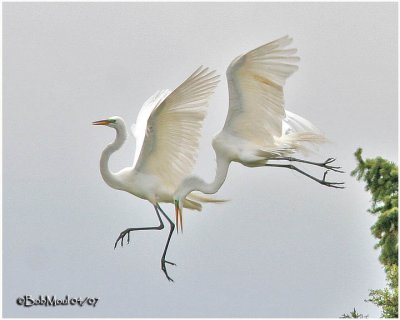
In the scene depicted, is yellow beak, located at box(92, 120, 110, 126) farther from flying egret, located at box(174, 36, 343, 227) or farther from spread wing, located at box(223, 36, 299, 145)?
spread wing, located at box(223, 36, 299, 145)

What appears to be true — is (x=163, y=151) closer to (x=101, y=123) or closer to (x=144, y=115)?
(x=101, y=123)

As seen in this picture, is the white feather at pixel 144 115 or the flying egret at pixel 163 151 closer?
the flying egret at pixel 163 151

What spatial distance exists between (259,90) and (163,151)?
1519mm

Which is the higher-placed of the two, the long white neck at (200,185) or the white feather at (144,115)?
the white feather at (144,115)

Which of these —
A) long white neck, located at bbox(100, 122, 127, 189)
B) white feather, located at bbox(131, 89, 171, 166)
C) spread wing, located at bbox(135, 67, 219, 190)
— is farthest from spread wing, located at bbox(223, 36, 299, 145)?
white feather, located at bbox(131, 89, 171, 166)

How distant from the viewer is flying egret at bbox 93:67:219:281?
13742 mm

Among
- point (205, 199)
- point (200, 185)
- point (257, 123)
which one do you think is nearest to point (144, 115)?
point (205, 199)

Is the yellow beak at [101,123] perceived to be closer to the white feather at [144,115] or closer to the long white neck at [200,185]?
the white feather at [144,115]

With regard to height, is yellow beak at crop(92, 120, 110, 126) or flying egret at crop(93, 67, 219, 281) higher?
yellow beak at crop(92, 120, 110, 126)

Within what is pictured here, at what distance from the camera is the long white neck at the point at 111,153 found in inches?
563

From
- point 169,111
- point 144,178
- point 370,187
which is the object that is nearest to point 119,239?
point 144,178

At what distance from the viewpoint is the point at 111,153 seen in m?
14.3

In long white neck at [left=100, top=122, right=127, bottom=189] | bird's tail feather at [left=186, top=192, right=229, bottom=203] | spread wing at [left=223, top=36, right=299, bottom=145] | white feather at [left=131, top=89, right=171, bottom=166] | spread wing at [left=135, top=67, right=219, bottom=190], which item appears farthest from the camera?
white feather at [left=131, top=89, right=171, bottom=166]

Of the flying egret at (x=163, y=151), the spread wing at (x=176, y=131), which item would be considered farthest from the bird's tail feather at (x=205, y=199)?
the spread wing at (x=176, y=131)
